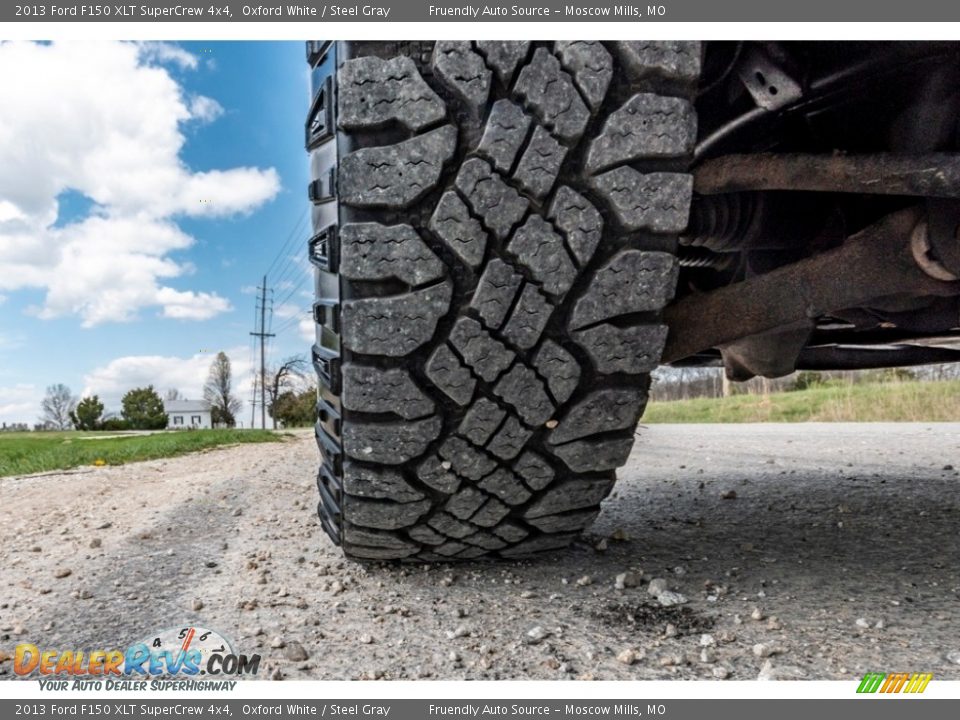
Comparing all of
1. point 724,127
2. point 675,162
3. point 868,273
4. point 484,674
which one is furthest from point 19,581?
point 868,273

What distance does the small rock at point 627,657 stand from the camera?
3.73 ft

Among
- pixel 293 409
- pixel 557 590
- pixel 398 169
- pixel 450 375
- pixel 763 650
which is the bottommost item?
pixel 293 409

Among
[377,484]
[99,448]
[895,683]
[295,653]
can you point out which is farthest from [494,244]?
[99,448]

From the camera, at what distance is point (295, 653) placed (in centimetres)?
118

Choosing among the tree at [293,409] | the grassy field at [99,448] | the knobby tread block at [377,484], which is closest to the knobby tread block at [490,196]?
the knobby tread block at [377,484]

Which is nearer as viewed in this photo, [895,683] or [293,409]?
[895,683]

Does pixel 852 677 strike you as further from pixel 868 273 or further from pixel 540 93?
pixel 540 93

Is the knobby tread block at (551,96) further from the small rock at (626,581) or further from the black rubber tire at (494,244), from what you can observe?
the small rock at (626,581)

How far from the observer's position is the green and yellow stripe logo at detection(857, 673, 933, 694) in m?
1.04

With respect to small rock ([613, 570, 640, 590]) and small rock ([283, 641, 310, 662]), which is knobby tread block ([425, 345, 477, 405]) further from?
small rock ([613, 570, 640, 590])

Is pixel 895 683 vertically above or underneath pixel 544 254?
underneath

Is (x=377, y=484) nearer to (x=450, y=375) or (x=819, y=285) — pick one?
(x=450, y=375)

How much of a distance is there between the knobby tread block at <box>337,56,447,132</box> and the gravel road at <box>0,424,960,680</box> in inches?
35.4

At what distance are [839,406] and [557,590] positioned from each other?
810 centimetres
